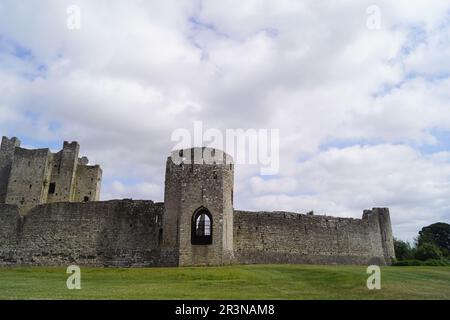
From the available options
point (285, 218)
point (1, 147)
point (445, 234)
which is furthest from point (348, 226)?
point (445, 234)

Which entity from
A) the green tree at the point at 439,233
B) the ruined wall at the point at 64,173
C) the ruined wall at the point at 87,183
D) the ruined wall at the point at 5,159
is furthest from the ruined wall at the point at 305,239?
the green tree at the point at 439,233

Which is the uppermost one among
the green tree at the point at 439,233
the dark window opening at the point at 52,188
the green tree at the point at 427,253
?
the dark window opening at the point at 52,188

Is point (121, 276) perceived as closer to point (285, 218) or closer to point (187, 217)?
point (187, 217)

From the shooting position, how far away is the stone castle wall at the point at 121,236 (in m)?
29.5

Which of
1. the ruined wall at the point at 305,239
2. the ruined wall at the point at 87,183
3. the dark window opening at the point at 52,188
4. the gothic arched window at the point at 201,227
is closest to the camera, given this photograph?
the gothic arched window at the point at 201,227

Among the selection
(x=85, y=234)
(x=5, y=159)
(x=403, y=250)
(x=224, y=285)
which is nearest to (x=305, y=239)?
(x=224, y=285)

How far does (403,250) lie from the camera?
4984 cm

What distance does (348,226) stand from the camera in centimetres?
3666

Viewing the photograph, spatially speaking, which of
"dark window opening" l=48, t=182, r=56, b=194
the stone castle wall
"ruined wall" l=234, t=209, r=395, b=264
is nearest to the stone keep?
"dark window opening" l=48, t=182, r=56, b=194

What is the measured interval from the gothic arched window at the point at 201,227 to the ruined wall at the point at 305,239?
17.0 feet

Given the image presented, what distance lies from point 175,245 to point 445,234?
63781mm

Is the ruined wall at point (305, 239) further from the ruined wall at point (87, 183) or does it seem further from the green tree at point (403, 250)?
the ruined wall at point (87, 183)

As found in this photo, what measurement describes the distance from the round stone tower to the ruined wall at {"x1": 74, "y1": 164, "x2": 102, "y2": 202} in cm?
2117

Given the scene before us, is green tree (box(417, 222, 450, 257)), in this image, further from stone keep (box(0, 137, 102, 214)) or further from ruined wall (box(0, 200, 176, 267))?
ruined wall (box(0, 200, 176, 267))
